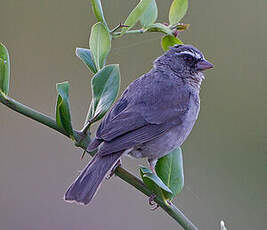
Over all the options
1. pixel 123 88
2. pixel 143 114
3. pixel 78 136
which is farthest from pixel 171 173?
pixel 123 88

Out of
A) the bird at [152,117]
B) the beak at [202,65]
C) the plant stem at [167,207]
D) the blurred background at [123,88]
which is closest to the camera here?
the plant stem at [167,207]

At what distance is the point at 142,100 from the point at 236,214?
1.57 metres

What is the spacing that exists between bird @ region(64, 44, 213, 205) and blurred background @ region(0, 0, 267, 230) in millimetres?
758

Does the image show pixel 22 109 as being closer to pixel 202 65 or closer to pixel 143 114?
pixel 143 114

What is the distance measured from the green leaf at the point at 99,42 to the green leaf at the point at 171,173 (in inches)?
17.8

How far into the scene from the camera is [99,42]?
1.98 m

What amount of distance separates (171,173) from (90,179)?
576mm

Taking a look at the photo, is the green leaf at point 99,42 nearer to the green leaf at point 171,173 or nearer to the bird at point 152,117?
the green leaf at point 171,173

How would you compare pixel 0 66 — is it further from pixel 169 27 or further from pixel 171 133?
pixel 171 133

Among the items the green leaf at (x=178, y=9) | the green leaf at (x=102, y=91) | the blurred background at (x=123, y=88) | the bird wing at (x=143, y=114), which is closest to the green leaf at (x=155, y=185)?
the green leaf at (x=102, y=91)

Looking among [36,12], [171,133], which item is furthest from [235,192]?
[36,12]

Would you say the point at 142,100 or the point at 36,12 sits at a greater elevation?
the point at 36,12

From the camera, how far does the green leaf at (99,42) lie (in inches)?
76.5

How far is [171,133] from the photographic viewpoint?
3080mm
